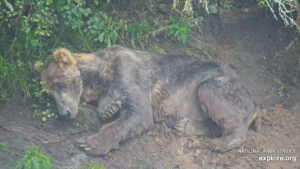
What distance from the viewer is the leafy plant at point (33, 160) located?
6.48m

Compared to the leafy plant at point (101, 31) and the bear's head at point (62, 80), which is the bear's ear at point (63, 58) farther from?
the leafy plant at point (101, 31)

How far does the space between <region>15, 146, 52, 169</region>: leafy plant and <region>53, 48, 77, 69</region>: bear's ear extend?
1.68m

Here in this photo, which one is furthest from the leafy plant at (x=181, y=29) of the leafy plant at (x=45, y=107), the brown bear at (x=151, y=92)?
the leafy plant at (x=45, y=107)

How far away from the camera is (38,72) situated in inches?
322

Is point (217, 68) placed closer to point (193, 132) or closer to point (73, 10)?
point (193, 132)

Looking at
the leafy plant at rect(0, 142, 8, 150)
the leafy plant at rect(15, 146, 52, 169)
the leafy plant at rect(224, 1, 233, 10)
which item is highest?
the leafy plant at rect(224, 1, 233, 10)

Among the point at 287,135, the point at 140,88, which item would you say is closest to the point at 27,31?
the point at 140,88

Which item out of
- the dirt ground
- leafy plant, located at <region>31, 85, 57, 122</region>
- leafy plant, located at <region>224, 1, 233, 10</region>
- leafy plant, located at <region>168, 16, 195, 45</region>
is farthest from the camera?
leafy plant, located at <region>224, 1, 233, 10</region>

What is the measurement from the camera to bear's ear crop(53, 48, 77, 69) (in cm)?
805

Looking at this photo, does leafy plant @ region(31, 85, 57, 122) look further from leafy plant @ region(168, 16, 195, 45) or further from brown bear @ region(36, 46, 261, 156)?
leafy plant @ region(168, 16, 195, 45)

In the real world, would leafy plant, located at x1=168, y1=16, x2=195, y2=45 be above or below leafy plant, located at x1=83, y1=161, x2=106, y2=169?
above

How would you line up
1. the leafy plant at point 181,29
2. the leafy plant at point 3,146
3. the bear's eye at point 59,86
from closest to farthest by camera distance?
the leafy plant at point 3,146 → the bear's eye at point 59,86 → the leafy plant at point 181,29

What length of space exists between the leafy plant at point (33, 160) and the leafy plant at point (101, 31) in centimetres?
276

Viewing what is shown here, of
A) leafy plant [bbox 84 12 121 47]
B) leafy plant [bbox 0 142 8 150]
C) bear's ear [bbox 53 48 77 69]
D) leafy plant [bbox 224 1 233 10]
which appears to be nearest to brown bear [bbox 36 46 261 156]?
bear's ear [bbox 53 48 77 69]
